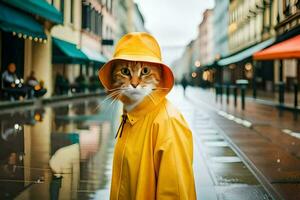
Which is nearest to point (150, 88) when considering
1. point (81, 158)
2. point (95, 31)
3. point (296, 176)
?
point (296, 176)

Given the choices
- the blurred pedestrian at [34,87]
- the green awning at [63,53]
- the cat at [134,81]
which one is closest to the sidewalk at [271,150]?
the cat at [134,81]

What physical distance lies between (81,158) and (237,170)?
2551 millimetres

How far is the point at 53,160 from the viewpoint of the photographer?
7270 millimetres

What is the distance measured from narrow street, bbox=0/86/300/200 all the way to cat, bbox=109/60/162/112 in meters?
0.18

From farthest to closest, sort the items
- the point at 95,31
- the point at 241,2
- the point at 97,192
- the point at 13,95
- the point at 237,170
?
the point at 241,2
the point at 95,31
the point at 13,95
the point at 237,170
the point at 97,192

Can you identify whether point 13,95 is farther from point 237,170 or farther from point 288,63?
point 288,63

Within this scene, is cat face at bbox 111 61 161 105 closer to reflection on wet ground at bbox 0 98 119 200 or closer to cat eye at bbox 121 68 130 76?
cat eye at bbox 121 68 130 76

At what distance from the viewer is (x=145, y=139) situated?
2568mm

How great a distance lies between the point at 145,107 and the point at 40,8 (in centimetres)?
1848

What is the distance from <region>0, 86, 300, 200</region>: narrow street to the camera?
5.41 meters

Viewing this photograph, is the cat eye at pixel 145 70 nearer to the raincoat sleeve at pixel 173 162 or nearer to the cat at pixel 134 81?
the cat at pixel 134 81

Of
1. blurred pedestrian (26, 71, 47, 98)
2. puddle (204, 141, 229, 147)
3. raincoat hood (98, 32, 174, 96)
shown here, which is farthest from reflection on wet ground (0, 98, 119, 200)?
blurred pedestrian (26, 71, 47, 98)

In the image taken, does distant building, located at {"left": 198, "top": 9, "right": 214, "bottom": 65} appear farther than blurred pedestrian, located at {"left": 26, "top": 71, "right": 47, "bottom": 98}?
Yes

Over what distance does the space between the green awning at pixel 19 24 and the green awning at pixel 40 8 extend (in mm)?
332
